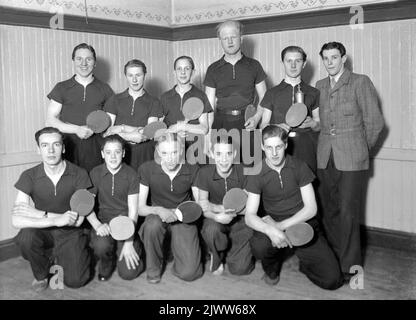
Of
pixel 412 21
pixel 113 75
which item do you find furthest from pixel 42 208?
pixel 412 21

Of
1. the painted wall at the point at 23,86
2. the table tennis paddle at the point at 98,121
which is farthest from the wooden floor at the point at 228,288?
the table tennis paddle at the point at 98,121

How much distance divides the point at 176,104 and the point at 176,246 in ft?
3.52

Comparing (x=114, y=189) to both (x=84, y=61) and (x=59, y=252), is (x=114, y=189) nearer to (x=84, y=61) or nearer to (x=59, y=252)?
(x=59, y=252)

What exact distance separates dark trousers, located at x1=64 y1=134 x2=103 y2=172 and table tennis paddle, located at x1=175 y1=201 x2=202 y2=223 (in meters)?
0.81

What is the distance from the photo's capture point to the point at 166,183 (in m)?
3.58

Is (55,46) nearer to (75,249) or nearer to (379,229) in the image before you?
(75,249)

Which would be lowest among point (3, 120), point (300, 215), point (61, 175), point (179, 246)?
point (179, 246)

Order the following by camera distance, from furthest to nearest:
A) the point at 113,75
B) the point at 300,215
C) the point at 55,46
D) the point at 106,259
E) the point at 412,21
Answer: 1. the point at 113,75
2. the point at 55,46
3. the point at 412,21
4. the point at 106,259
5. the point at 300,215

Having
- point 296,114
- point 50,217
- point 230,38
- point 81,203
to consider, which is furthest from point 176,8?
point 50,217

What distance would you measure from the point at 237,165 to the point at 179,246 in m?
0.69

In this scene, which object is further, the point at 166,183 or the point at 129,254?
the point at 166,183

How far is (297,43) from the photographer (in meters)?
4.44

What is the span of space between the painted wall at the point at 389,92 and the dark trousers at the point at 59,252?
229 centimetres

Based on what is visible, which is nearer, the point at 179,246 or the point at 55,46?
the point at 179,246
